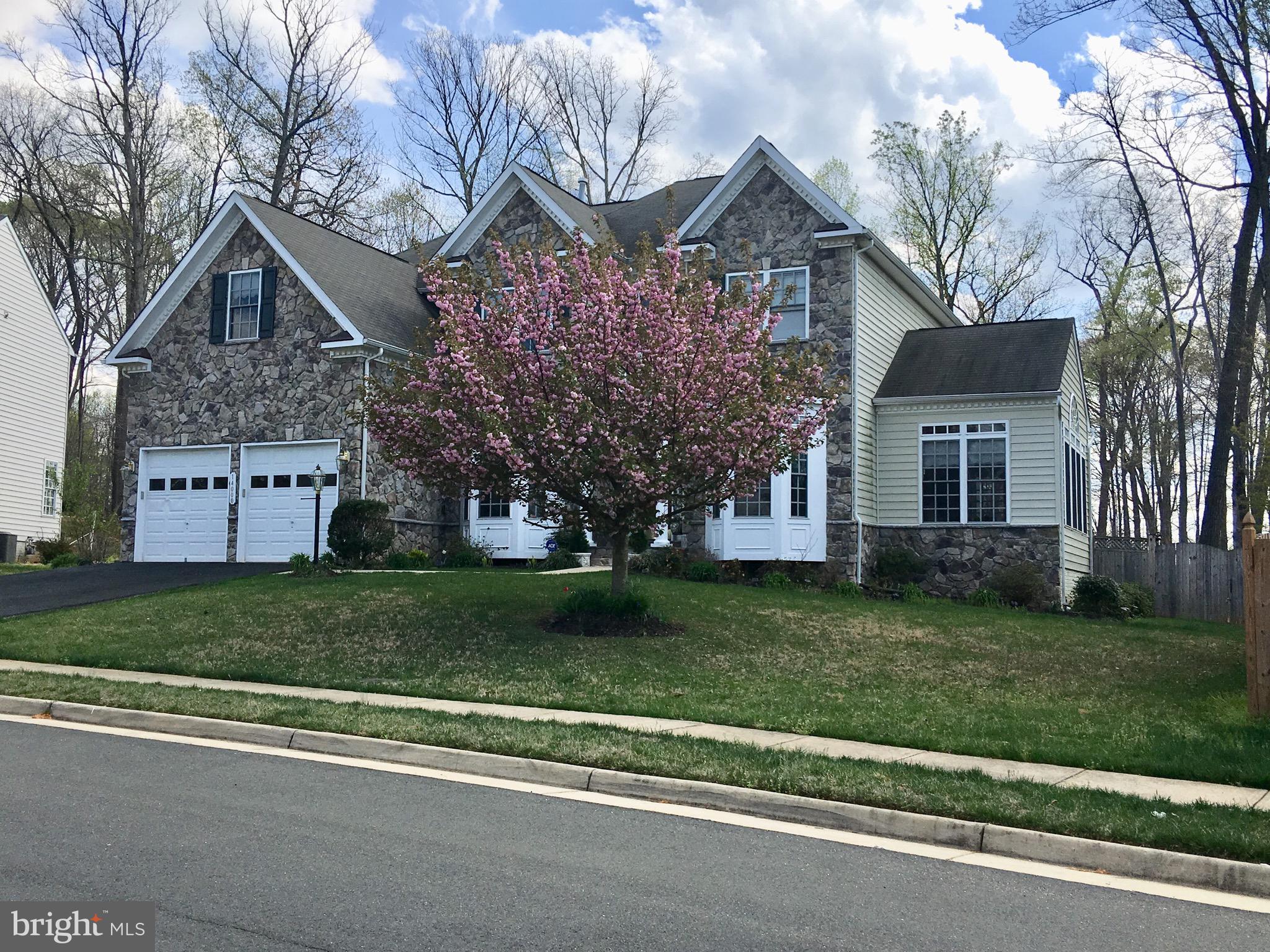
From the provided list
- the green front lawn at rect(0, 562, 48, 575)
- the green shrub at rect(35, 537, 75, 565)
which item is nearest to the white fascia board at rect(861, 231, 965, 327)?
the green front lawn at rect(0, 562, 48, 575)

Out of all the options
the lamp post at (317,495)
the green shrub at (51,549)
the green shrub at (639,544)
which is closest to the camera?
the lamp post at (317,495)

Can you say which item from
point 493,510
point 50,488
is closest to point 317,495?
point 493,510

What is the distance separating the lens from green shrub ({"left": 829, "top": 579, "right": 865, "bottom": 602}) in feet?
69.9

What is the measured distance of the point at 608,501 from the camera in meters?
14.6

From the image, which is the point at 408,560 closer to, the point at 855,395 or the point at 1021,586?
the point at 855,395

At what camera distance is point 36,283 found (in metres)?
33.2

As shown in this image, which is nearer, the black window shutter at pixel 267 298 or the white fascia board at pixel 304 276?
the white fascia board at pixel 304 276

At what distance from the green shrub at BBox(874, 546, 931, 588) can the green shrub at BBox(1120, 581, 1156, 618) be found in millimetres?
3733

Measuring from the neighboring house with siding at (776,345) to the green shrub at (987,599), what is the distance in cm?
89

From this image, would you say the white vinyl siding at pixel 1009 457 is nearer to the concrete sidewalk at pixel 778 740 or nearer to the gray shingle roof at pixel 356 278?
the gray shingle roof at pixel 356 278

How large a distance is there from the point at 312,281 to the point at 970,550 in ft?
47.7

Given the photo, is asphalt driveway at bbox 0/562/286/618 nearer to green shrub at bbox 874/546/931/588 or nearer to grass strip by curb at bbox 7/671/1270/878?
grass strip by curb at bbox 7/671/1270/878

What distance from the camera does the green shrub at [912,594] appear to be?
21.1 m

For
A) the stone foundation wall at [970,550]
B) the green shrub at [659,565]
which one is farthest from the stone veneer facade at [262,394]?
the stone foundation wall at [970,550]
